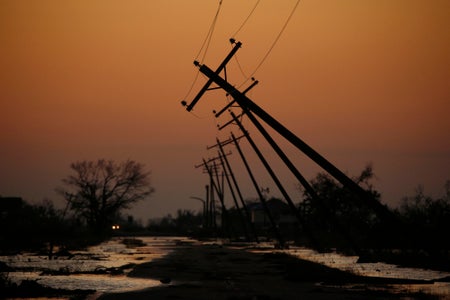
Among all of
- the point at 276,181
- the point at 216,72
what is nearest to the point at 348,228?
the point at 276,181

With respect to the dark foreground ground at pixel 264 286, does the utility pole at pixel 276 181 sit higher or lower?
higher

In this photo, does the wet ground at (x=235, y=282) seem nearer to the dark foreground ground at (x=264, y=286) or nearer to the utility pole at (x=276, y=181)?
the dark foreground ground at (x=264, y=286)

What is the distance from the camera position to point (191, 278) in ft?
70.1

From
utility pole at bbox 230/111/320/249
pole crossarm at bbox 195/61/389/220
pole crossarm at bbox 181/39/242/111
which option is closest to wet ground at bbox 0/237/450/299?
pole crossarm at bbox 195/61/389/220

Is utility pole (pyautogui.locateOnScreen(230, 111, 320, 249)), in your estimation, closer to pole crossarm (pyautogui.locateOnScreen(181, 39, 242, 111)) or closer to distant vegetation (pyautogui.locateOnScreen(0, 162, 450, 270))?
distant vegetation (pyautogui.locateOnScreen(0, 162, 450, 270))

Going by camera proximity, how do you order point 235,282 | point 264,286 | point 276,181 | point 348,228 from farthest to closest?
1. point 348,228
2. point 276,181
3. point 235,282
4. point 264,286

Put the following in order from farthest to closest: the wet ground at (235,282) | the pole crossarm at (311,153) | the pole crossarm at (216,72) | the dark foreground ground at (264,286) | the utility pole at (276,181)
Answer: the utility pole at (276,181) < the pole crossarm at (216,72) < the pole crossarm at (311,153) < the wet ground at (235,282) < the dark foreground ground at (264,286)

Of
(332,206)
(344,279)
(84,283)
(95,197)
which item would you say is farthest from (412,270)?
(95,197)

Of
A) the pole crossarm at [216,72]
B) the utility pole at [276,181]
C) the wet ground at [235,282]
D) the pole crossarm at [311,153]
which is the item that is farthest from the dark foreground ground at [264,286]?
the utility pole at [276,181]

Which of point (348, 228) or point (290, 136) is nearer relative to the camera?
point (290, 136)

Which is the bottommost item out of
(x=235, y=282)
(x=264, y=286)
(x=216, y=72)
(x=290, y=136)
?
(x=264, y=286)

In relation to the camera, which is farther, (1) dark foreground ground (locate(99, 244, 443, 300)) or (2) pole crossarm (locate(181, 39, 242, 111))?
(2) pole crossarm (locate(181, 39, 242, 111))

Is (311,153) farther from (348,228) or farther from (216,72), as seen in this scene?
(348,228)

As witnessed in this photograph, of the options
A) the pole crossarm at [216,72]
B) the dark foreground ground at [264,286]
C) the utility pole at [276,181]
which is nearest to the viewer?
the dark foreground ground at [264,286]
